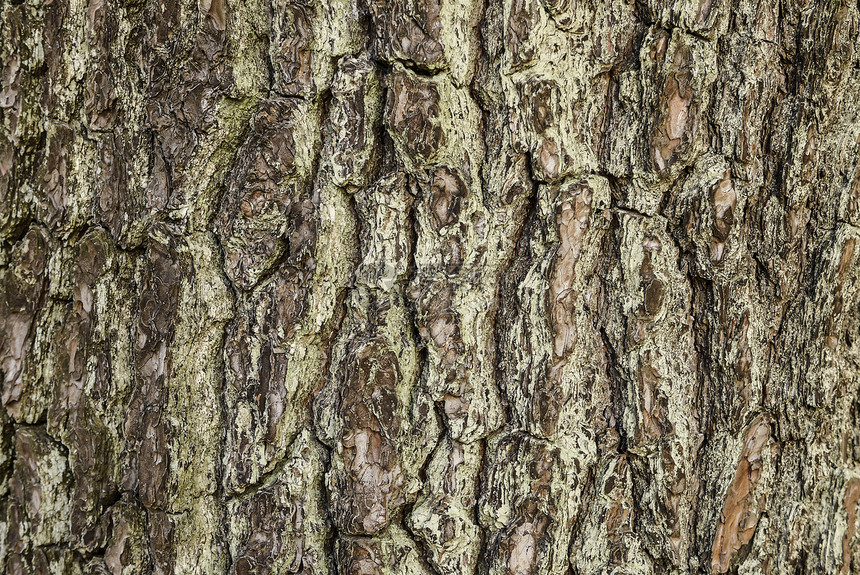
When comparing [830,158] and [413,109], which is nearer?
[413,109]

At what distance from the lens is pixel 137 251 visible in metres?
0.96

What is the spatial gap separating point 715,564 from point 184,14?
1.10 metres

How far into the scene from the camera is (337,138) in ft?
2.91

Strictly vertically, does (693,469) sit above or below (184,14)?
below

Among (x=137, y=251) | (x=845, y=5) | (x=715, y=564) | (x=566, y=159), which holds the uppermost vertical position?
(x=845, y=5)

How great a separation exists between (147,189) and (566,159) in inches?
23.7

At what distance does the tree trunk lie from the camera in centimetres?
89

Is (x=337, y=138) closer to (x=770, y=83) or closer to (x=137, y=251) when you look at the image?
(x=137, y=251)

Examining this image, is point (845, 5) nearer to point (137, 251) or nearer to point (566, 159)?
point (566, 159)

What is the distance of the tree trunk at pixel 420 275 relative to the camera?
2.91 feet

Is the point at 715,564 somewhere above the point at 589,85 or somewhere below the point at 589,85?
below

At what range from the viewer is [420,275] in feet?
2.90

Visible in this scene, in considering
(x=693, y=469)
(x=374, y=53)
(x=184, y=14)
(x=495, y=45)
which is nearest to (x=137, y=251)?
(x=184, y=14)

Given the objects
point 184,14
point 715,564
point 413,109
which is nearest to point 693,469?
point 715,564
